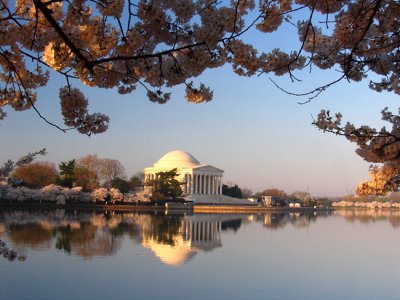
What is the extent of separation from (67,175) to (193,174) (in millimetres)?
28987

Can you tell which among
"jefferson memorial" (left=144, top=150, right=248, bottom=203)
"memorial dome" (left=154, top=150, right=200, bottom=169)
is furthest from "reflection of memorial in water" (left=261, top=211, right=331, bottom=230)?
"memorial dome" (left=154, top=150, right=200, bottom=169)

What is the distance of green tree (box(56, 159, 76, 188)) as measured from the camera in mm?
53938

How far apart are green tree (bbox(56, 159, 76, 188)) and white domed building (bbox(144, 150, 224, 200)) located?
2455cm

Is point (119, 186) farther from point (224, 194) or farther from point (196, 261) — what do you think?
point (196, 261)

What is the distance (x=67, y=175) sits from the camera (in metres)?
54.5

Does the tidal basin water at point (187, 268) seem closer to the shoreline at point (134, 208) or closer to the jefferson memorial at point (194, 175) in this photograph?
the shoreline at point (134, 208)

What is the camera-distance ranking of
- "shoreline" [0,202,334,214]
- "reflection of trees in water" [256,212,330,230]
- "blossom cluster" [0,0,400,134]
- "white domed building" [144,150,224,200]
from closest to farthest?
"blossom cluster" [0,0,400,134], "reflection of trees in water" [256,212,330,230], "shoreline" [0,202,334,214], "white domed building" [144,150,224,200]

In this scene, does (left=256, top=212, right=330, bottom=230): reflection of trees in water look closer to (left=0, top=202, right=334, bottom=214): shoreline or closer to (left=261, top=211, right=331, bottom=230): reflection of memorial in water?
(left=261, top=211, right=331, bottom=230): reflection of memorial in water

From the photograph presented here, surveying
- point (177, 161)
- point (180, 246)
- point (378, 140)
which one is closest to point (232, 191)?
Result: point (177, 161)

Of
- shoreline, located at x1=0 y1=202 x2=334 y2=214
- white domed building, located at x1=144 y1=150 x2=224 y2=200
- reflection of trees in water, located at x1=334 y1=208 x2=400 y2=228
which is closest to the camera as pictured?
shoreline, located at x1=0 y1=202 x2=334 y2=214

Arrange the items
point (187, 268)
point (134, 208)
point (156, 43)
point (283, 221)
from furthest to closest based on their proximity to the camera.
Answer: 1. point (134, 208)
2. point (283, 221)
3. point (187, 268)
4. point (156, 43)

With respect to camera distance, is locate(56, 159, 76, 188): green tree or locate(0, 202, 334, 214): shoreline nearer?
locate(0, 202, 334, 214): shoreline

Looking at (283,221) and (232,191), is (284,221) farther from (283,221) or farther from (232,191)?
(232,191)

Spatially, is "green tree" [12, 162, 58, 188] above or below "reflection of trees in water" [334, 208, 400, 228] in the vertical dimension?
above
